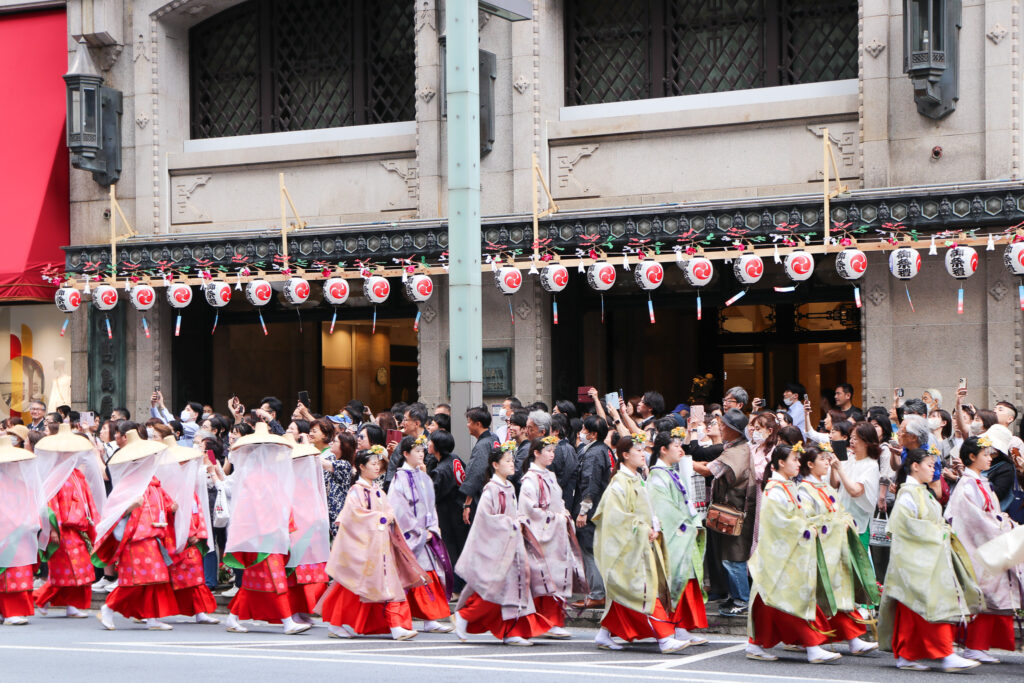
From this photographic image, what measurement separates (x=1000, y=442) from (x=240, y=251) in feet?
Result: 38.1

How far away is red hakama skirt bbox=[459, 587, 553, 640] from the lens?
1129 cm

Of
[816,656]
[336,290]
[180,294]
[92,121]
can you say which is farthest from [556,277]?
[816,656]

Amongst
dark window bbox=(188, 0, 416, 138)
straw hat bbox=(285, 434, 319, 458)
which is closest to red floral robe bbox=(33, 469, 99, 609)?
straw hat bbox=(285, 434, 319, 458)

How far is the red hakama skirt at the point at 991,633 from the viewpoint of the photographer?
10.2m

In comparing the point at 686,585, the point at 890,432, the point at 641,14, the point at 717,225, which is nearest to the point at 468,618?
the point at 686,585

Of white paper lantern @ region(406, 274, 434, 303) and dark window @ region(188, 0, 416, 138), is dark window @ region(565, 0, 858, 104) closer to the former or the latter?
dark window @ region(188, 0, 416, 138)

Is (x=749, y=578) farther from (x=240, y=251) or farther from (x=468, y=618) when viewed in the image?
(x=240, y=251)

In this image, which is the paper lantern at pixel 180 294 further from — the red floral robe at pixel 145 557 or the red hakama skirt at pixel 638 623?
the red hakama skirt at pixel 638 623

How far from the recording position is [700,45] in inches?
746

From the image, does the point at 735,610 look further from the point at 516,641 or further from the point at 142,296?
the point at 142,296

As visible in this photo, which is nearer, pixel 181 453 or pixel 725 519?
pixel 725 519

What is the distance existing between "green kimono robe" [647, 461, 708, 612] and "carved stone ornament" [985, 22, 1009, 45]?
7.90 meters

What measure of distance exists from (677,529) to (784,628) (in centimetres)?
123

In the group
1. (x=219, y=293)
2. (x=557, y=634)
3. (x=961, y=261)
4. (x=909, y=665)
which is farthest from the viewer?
(x=219, y=293)
